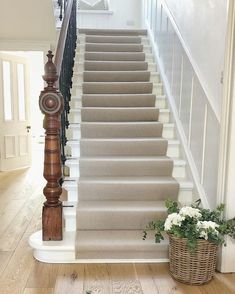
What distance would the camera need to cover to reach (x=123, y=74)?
4.57 meters

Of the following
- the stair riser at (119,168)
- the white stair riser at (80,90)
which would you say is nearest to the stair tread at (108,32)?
the white stair riser at (80,90)

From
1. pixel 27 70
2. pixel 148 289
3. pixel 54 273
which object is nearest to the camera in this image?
pixel 148 289

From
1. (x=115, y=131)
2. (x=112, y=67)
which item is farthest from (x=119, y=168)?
(x=112, y=67)

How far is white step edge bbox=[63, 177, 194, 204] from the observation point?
119 inches

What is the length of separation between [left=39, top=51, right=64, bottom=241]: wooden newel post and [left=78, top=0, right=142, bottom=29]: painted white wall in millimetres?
4514

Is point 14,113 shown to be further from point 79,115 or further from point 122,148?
point 122,148

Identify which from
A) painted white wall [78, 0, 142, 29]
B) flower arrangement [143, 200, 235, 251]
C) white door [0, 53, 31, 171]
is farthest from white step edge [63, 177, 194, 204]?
painted white wall [78, 0, 142, 29]

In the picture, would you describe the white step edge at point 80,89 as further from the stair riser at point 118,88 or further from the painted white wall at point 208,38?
the painted white wall at point 208,38

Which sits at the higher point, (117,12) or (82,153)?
(117,12)

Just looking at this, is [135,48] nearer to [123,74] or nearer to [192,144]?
[123,74]

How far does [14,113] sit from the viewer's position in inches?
244

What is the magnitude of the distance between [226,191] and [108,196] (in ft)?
3.43

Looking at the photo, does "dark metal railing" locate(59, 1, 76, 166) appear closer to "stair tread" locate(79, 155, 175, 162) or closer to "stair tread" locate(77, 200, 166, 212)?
"stair tread" locate(79, 155, 175, 162)

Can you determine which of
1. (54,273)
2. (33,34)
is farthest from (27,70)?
(54,273)
